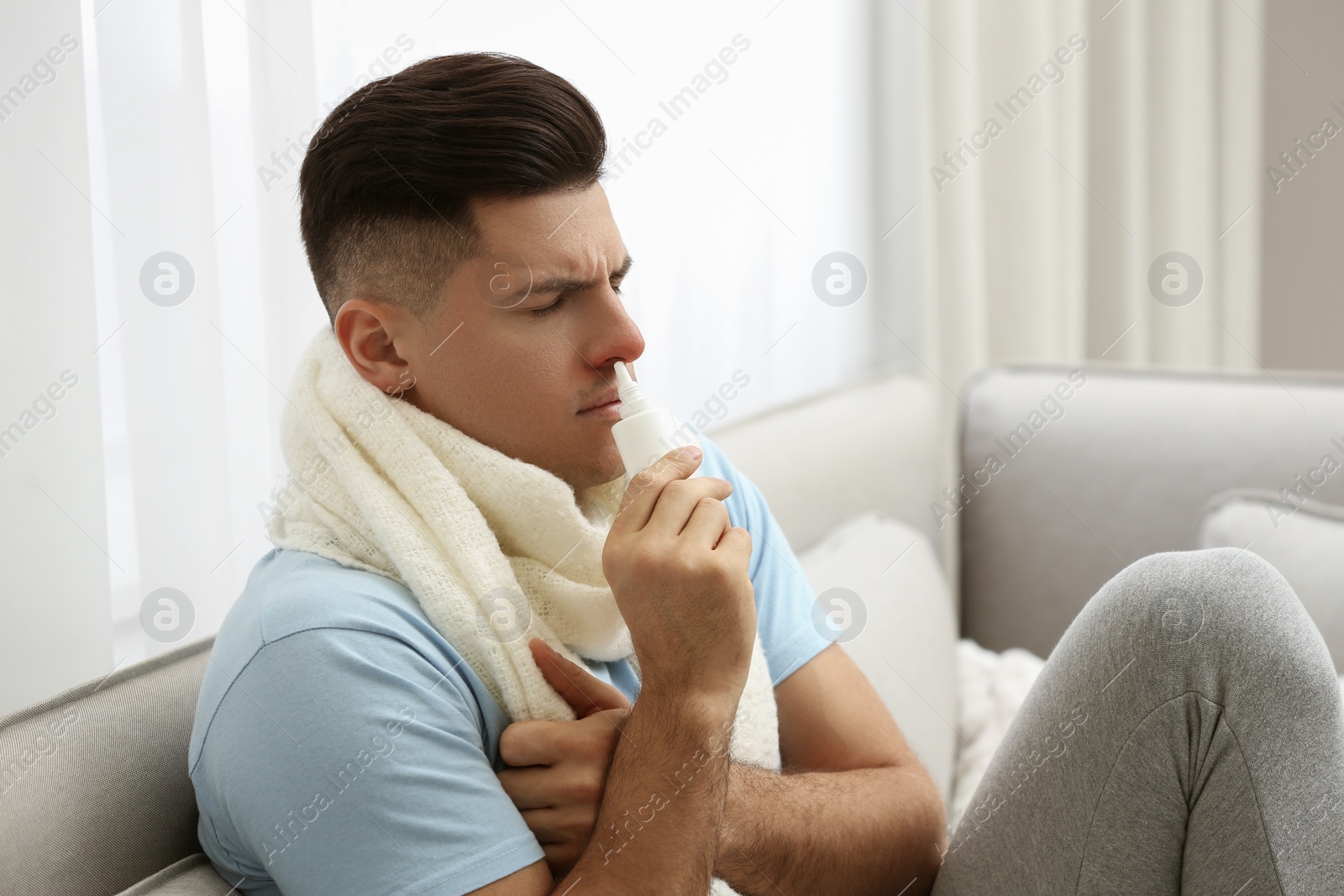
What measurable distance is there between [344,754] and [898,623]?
0.91 meters

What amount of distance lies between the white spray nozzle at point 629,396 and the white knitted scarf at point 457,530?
0.29 ft

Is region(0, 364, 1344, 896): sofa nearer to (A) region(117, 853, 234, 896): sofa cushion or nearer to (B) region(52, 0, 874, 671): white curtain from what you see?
(B) region(52, 0, 874, 671): white curtain

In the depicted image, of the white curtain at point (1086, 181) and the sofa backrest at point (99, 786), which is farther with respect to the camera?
the white curtain at point (1086, 181)

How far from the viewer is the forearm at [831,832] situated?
0.85 meters

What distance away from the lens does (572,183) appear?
895 millimetres

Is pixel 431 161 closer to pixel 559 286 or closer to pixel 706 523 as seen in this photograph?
pixel 559 286

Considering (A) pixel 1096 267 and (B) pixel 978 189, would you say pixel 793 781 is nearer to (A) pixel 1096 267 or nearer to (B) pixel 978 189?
(B) pixel 978 189

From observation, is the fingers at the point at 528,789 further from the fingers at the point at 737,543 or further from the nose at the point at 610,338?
the nose at the point at 610,338

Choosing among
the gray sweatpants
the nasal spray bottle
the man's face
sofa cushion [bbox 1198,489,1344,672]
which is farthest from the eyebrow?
sofa cushion [bbox 1198,489,1344,672]

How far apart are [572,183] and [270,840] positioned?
21.2 inches

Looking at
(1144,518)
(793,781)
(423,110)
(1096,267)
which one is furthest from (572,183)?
(1096,267)

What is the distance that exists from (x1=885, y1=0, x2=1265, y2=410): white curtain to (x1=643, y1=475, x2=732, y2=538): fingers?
1.75 meters

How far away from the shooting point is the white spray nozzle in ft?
2.75

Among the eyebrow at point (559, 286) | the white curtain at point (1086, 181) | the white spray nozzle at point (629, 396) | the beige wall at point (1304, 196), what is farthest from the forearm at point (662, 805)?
the beige wall at point (1304, 196)
